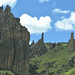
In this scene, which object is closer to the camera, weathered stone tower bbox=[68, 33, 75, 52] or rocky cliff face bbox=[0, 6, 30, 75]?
rocky cliff face bbox=[0, 6, 30, 75]

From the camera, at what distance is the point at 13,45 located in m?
99.9

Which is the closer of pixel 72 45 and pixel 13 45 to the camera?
pixel 13 45

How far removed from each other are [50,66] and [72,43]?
45474 millimetres

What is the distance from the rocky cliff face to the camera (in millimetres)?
95056

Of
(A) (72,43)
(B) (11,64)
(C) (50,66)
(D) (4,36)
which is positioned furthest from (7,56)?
(A) (72,43)

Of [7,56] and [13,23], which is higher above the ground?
[13,23]

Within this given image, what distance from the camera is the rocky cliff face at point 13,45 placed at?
312ft

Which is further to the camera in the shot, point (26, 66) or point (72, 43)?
point (72, 43)

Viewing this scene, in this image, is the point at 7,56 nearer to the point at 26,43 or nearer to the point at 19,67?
the point at 19,67

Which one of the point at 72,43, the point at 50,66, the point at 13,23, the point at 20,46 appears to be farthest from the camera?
the point at 72,43

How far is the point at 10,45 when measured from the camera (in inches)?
3841

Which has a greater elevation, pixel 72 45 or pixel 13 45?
pixel 72 45

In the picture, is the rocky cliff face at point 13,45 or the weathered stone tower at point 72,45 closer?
the rocky cliff face at point 13,45

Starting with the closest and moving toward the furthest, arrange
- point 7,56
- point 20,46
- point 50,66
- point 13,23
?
1. point 7,56
2. point 20,46
3. point 13,23
4. point 50,66
